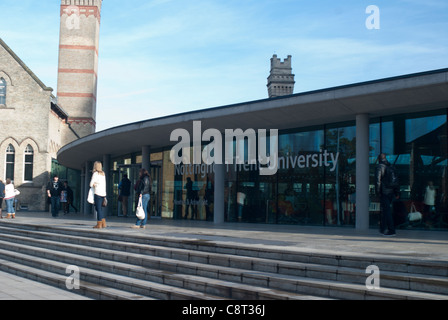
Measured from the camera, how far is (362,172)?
1445 centimetres

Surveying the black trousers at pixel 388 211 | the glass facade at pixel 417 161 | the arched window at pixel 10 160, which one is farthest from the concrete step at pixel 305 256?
the arched window at pixel 10 160

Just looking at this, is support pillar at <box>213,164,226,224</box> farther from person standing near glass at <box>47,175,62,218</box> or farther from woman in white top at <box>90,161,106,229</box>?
person standing near glass at <box>47,175,62,218</box>

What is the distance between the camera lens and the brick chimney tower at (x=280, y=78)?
5444cm

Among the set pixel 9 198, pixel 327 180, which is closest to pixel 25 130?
pixel 9 198

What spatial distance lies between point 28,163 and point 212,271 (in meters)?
33.3

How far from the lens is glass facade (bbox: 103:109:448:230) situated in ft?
46.7

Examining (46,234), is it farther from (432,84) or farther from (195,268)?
(432,84)

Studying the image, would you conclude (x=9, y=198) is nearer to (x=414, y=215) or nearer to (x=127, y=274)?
(x=127, y=274)

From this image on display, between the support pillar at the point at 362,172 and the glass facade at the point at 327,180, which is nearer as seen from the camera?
the glass facade at the point at 327,180

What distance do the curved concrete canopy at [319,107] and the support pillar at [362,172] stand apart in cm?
39

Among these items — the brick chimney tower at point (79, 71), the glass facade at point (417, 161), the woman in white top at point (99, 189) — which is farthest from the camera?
the brick chimney tower at point (79, 71)

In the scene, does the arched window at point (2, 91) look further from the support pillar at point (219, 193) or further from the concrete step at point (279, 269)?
the concrete step at point (279, 269)

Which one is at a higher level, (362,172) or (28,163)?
(28,163)

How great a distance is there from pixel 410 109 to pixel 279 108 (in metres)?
3.54
